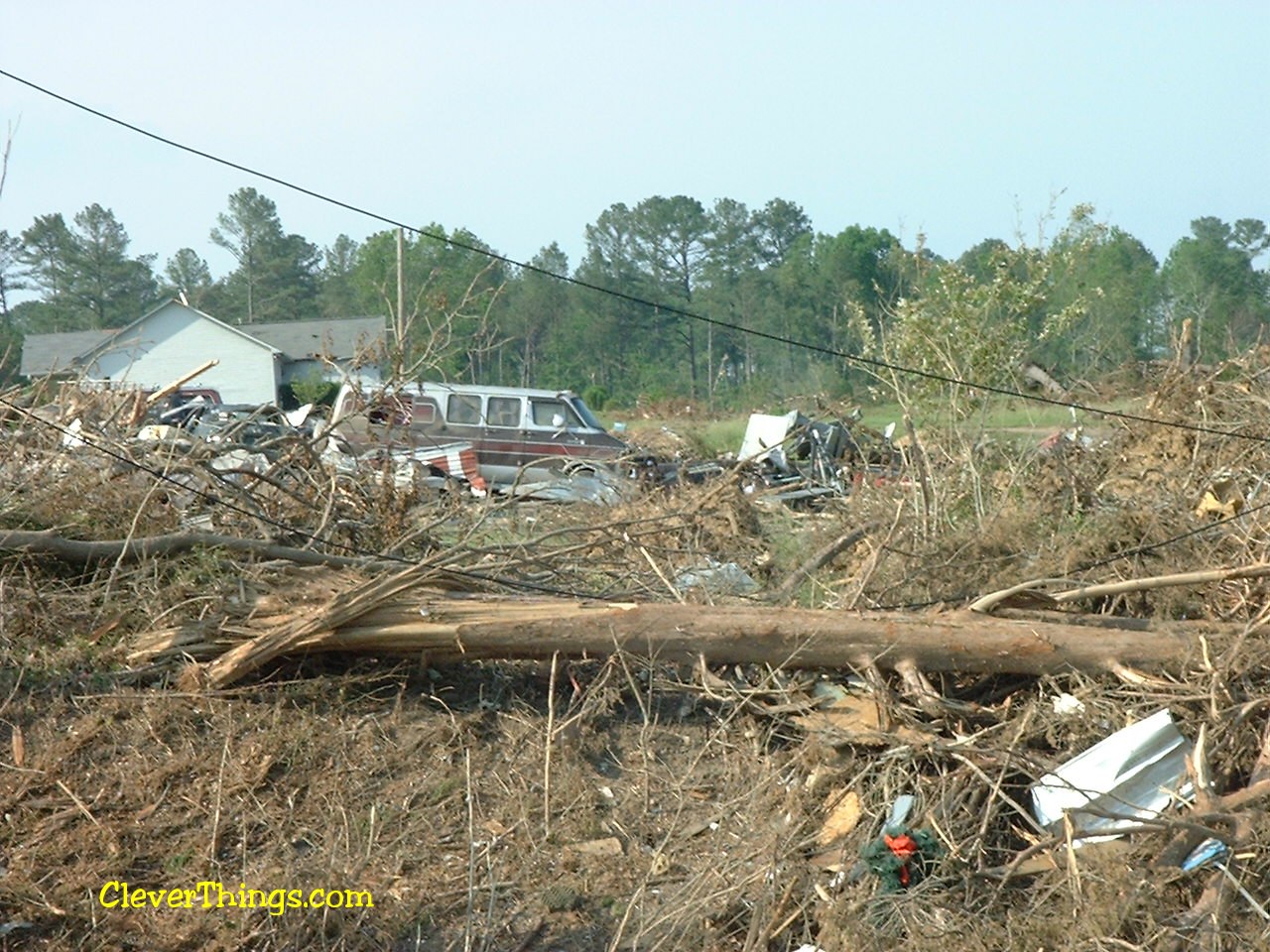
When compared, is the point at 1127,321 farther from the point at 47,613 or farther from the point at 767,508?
the point at 47,613

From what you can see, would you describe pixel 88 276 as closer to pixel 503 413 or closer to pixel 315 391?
pixel 315 391

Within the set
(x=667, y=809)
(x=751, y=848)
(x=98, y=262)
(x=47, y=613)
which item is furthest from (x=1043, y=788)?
(x=98, y=262)

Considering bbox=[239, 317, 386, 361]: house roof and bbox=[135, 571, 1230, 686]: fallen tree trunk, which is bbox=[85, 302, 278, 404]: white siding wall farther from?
bbox=[135, 571, 1230, 686]: fallen tree trunk

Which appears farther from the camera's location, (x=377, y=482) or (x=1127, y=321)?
(x=1127, y=321)

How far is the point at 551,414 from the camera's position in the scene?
16875mm

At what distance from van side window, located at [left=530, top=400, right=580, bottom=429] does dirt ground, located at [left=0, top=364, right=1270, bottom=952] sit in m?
8.76

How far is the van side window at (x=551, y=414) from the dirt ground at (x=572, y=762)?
876cm

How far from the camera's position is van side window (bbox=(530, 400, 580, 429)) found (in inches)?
662

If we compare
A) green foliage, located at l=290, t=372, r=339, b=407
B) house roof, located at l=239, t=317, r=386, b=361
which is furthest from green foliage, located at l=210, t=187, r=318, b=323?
green foliage, located at l=290, t=372, r=339, b=407

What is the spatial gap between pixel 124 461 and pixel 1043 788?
5.50 metres

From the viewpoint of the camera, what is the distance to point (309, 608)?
6.41 meters

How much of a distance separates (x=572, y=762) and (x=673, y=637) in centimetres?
81

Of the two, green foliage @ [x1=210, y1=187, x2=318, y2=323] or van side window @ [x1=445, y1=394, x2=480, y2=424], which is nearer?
van side window @ [x1=445, y1=394, x2=480, y2=424]

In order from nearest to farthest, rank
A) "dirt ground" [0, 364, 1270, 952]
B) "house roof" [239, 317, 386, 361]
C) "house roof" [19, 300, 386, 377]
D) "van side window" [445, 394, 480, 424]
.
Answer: "dirt ground" [0, 364, 1270, 952]
"van side window" [445, 394, 480, 424]
"house roof" [19, 300, 386, 377]
"house roof" [239, 317, 386, 361]
